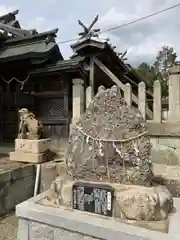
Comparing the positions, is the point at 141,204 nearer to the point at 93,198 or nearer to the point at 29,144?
the point at 93,198

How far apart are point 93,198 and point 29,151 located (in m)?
3.40

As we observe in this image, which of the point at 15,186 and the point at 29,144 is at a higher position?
the point at 29,144

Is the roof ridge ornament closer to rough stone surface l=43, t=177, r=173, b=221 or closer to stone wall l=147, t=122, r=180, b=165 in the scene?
stone wall l=147, t=122, r=180, b=165

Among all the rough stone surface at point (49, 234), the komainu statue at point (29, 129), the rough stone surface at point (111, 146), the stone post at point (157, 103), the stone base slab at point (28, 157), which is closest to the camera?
the rough stone surface at point (49, 234)

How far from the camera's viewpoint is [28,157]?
552 cm

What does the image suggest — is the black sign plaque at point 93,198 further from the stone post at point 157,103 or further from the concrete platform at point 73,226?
the stone post at point 157,103

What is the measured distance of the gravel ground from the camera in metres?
3.73

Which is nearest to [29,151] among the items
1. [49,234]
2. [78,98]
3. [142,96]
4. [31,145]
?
[31,145]

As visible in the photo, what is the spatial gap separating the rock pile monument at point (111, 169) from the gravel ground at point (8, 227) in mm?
1409

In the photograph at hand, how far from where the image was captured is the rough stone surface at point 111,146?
2.63 meters

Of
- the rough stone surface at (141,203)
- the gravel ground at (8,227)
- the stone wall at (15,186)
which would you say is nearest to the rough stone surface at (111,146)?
the rough stone surface at (141,203)

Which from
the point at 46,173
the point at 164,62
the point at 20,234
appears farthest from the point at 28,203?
the point at 164,62

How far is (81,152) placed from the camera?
9.22ft

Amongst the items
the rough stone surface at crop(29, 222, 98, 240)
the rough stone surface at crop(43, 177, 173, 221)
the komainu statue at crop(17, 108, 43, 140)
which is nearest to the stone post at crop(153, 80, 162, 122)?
the rough stone surface at crop(43, 177, 173, 221)
